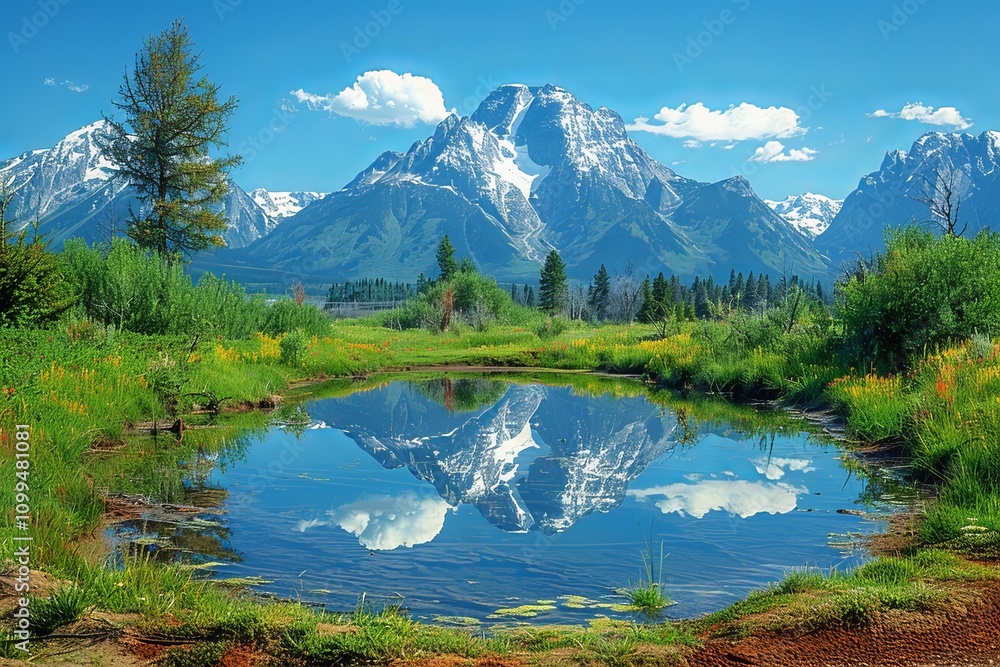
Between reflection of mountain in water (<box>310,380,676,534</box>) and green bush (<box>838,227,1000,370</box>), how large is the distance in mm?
5294

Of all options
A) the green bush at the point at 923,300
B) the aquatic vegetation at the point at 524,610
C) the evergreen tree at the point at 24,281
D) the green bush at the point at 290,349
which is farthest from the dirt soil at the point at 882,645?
the green bush at the point at 290,349

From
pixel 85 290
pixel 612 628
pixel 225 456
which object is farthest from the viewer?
→ pixel 85 290

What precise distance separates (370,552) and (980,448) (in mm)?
7579

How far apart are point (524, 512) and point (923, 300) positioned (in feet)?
39.6

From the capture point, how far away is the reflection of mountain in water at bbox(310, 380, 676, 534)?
36.8 feet

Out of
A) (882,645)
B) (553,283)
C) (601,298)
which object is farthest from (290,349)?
(601,298)

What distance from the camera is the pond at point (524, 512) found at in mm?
7492

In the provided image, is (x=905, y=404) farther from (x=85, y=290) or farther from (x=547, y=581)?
(x=85, y=290)

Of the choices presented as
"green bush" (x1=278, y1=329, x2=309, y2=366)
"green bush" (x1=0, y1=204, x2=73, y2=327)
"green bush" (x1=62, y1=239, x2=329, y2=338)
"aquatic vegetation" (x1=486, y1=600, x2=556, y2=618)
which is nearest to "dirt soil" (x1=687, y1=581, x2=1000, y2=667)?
"aquatic vegetation" (x1=486, y1=600, x2=556, y2=618)

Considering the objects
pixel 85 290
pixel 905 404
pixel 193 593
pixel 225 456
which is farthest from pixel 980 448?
pixel 85 290

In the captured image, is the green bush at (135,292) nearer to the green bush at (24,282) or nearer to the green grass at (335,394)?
the green grass at (335,394)

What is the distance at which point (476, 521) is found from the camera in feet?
32.7

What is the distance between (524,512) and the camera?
10.6m

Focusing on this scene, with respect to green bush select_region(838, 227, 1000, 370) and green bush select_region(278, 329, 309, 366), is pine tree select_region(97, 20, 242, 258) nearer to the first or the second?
green bush select_region(278, 329, 309, 366)
